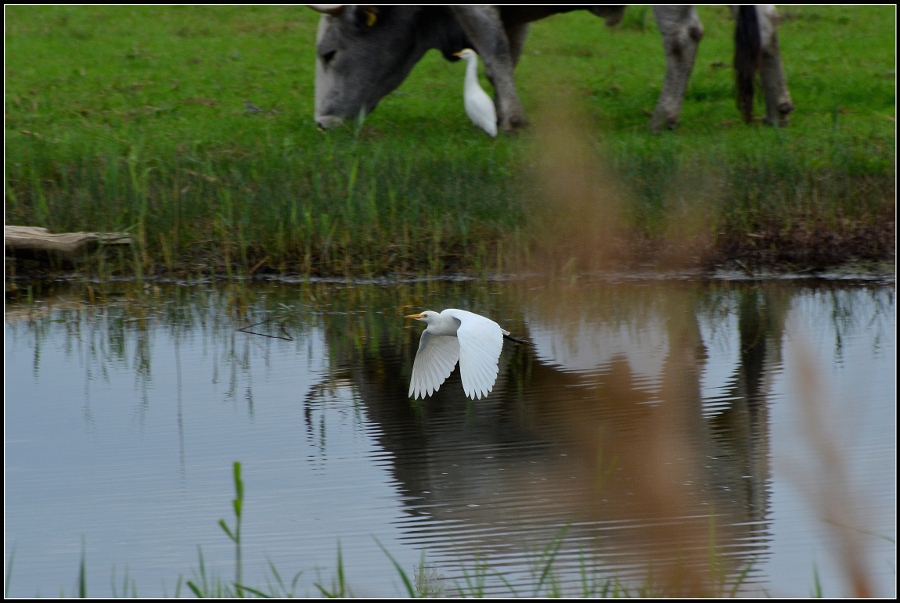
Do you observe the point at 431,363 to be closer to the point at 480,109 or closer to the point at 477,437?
the point at 477,437

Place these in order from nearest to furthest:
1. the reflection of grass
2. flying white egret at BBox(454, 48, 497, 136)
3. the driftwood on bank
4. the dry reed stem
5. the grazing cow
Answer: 1. the dry reed stem
2. the reflection of grass
3. the driftwood on bank
4. flying white egret at BBox(454, 48, 497, 136)
5. the grazing cow

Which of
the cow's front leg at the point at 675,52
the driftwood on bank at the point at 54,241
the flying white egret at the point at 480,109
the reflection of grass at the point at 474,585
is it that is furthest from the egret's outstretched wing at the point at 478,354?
the cow's front leg at the point at 675,52

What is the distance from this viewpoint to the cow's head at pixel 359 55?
972 cm

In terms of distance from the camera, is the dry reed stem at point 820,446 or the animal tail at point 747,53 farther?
the animal tail at point 747,53

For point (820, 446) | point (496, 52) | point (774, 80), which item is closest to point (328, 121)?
point (496, 52)

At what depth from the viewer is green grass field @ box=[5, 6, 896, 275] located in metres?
6.95

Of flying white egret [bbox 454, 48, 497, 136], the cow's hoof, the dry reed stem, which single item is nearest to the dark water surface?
the dry reed stem

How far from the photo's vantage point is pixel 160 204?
7129 mm

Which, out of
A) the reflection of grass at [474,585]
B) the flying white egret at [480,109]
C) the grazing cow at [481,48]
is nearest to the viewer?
the reflection of grass at [474,585]

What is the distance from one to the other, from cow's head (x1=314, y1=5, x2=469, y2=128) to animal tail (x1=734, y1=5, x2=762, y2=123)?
2355mm

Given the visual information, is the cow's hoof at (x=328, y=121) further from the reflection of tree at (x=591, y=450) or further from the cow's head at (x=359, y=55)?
the reflection of tree at (x=591, y=450)

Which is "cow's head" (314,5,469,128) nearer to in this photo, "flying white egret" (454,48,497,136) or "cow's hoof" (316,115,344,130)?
"cow's hoof" (316,115,344,130)

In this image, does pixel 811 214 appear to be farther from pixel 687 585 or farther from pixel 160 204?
pixel 687 585

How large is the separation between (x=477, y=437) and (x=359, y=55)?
237 inches
